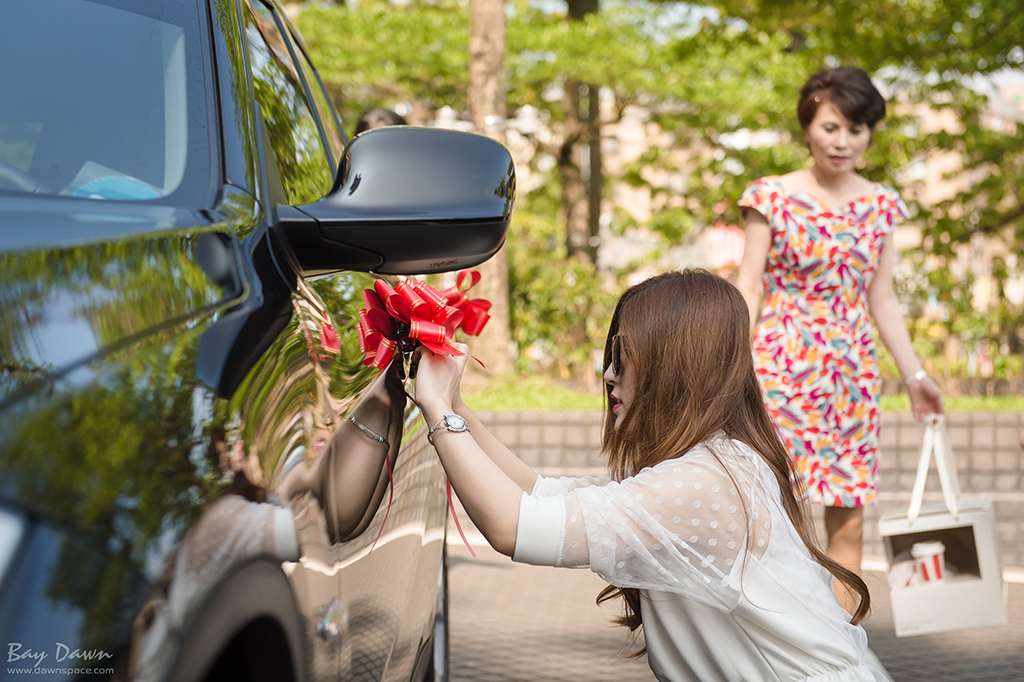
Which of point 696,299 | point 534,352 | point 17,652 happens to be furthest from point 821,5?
point 17,652

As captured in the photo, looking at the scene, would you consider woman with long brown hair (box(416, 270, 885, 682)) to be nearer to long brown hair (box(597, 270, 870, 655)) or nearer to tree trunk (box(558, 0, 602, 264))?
long brown hair (box(597, 270, 870, 655))

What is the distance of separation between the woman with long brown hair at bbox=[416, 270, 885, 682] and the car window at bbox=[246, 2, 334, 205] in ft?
1.49

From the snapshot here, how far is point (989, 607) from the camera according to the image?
295cm

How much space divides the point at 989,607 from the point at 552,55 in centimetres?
1055

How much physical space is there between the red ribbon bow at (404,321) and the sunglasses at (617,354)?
0.30 metres

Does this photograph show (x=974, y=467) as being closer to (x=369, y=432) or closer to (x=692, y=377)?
(x=692, y=377)

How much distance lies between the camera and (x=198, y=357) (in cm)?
100

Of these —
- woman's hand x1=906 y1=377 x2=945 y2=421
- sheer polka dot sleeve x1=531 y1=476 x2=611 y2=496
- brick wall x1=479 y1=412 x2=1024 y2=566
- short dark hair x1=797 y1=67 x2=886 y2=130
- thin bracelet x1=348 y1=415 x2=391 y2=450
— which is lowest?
brick wall x1=479 y1=412 x2=1024 y2=566

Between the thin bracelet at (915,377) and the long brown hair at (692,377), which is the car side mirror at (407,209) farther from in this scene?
the thin bracelet at (915,377)

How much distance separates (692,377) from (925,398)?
69.1 inches

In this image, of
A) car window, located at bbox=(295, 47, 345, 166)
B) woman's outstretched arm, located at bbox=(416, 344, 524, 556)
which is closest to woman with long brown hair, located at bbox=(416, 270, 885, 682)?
woman's outstretched arm, located at bbox=(416, 344, 524, 556)

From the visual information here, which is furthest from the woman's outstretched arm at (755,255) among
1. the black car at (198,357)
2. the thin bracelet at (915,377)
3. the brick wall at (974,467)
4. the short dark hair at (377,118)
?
the brick wall at (974,467)

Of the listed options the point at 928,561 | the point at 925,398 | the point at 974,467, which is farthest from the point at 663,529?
the point at 974,467

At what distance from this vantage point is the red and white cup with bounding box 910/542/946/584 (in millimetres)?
2971
